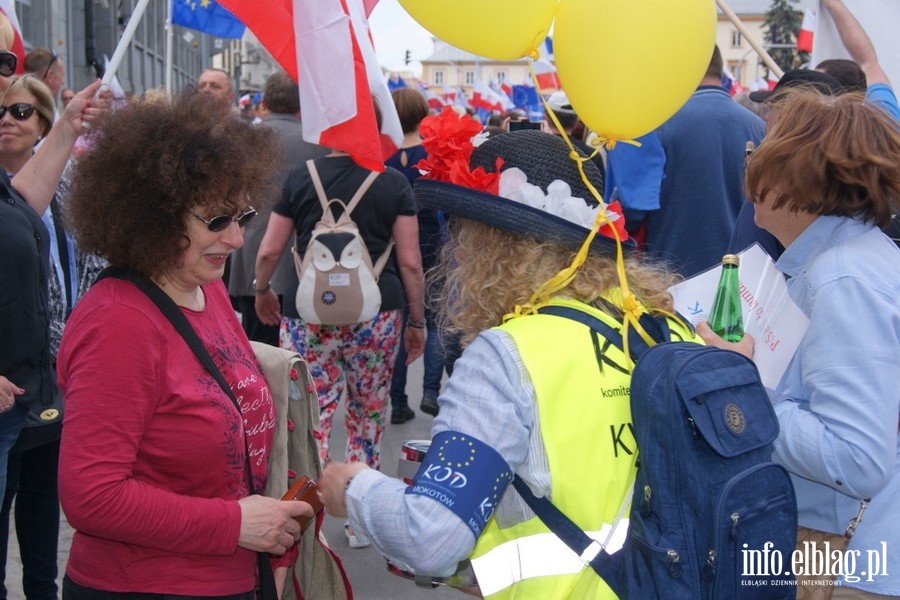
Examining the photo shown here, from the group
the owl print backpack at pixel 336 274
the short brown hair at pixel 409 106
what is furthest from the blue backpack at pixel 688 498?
the short brown hair at pixel 409 106

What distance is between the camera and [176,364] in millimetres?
2123

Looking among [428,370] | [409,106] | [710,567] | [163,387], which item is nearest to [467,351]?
[710,567]

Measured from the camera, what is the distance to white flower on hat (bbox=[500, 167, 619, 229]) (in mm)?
1889

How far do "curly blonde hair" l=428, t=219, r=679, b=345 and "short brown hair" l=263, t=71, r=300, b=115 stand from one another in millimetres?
3879

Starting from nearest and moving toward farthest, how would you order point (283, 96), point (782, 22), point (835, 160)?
point (835, 160) < point (283, 96) < point (782, 22)

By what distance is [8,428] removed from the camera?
3008 millimetres

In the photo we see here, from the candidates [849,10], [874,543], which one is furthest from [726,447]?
[849,10]

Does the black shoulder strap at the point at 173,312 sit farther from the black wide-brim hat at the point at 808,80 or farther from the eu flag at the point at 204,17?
the eu flag at the point at 204,17

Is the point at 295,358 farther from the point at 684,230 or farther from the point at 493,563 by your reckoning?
the point at 684,230

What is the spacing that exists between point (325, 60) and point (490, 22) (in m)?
1.21

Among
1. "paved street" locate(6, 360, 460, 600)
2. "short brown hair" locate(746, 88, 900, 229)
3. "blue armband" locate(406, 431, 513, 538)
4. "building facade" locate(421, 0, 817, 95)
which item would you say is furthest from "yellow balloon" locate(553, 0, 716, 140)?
"building facade" locate(421, 0, 817, 95)

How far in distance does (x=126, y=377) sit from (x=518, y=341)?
0.86 metres

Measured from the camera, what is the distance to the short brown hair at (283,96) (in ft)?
18.5

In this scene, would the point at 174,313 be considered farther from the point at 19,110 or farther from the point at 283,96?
the point at 283,96
